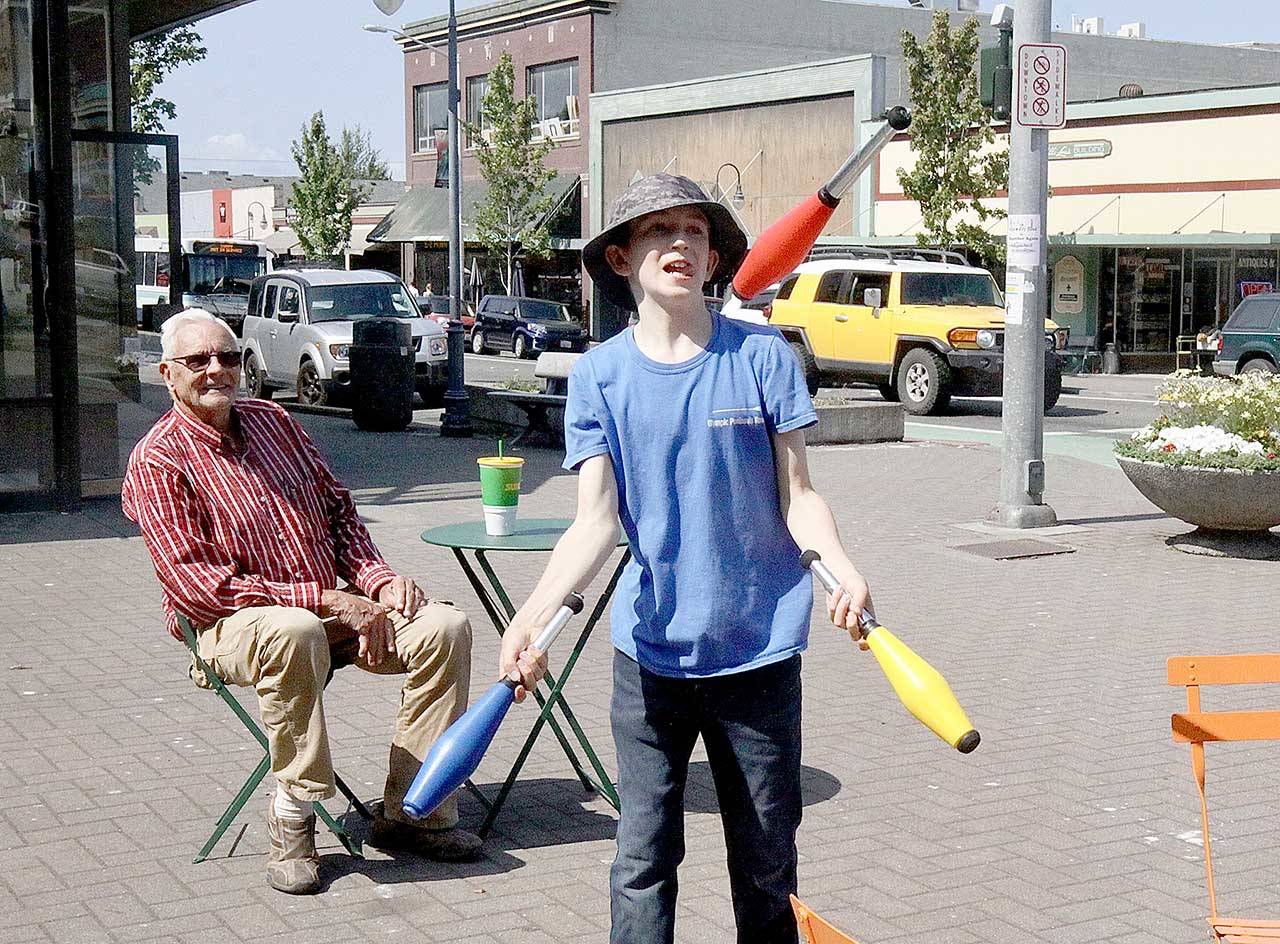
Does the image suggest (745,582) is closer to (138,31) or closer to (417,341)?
(138,31)

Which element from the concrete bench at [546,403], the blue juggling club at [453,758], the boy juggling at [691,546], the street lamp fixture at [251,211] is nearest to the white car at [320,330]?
the concrete bench at [546,403]

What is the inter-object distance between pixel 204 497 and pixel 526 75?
160ft

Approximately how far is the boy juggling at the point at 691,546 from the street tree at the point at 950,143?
30.5 m

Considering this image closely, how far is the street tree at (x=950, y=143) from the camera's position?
3309 cm

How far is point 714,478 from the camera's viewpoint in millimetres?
3309

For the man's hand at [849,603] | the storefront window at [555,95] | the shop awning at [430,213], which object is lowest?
the man's hand at [849,603]

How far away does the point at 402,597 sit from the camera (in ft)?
16.1

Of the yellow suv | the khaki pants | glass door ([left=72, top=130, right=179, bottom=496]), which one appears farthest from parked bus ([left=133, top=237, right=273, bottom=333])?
the khaki pants

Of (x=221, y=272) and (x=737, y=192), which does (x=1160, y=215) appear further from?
(x=221, y=272)

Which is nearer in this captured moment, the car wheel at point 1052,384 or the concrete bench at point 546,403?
the concrete bench at point 546,403

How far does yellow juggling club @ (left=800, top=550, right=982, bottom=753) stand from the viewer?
2.53 m

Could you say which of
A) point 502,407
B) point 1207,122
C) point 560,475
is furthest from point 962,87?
point 560,475

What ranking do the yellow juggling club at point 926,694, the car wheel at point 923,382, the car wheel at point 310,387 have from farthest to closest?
the car wheel at point 923,382, the car wheel at point 310,387, the yellow juggling club at point 926,694

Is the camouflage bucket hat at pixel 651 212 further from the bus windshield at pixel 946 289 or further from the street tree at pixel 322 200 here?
the street tree at pixel 322 200
